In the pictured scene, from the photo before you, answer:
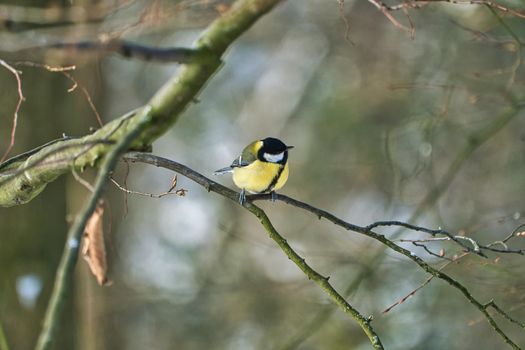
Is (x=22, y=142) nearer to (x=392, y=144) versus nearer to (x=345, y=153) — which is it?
(x=392, y=144)

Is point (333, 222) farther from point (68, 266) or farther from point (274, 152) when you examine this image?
point (274, 152)

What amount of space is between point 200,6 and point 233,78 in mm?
4626

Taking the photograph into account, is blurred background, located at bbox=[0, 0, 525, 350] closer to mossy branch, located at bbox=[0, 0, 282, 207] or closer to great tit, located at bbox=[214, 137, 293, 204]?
great tit, located at bbox=[214, 137, 293, 204]

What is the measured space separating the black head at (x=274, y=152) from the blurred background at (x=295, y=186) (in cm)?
93

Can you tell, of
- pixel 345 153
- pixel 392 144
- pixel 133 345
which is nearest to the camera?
pixel 392 144

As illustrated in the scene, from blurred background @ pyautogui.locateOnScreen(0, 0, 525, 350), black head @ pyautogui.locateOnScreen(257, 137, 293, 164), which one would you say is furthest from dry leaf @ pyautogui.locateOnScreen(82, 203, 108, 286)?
blurred background @ pyautogui.locateOnScreen(0, 0, 525, 350)

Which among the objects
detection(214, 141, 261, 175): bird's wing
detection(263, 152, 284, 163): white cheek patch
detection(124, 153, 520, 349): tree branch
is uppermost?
detection(214, 141, 261, 175): bird's wing

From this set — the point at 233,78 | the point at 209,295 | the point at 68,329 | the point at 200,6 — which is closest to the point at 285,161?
the point at 200,6

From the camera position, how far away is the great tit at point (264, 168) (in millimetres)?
3355

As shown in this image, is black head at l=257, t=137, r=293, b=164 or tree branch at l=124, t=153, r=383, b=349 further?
black head at l=257, t=137, r=293, b=164

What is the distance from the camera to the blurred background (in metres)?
4.45

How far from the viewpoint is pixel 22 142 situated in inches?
176

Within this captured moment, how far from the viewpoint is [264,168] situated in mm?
3387

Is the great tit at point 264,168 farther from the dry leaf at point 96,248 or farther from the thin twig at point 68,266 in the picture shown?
the thin twig at point 68,266
